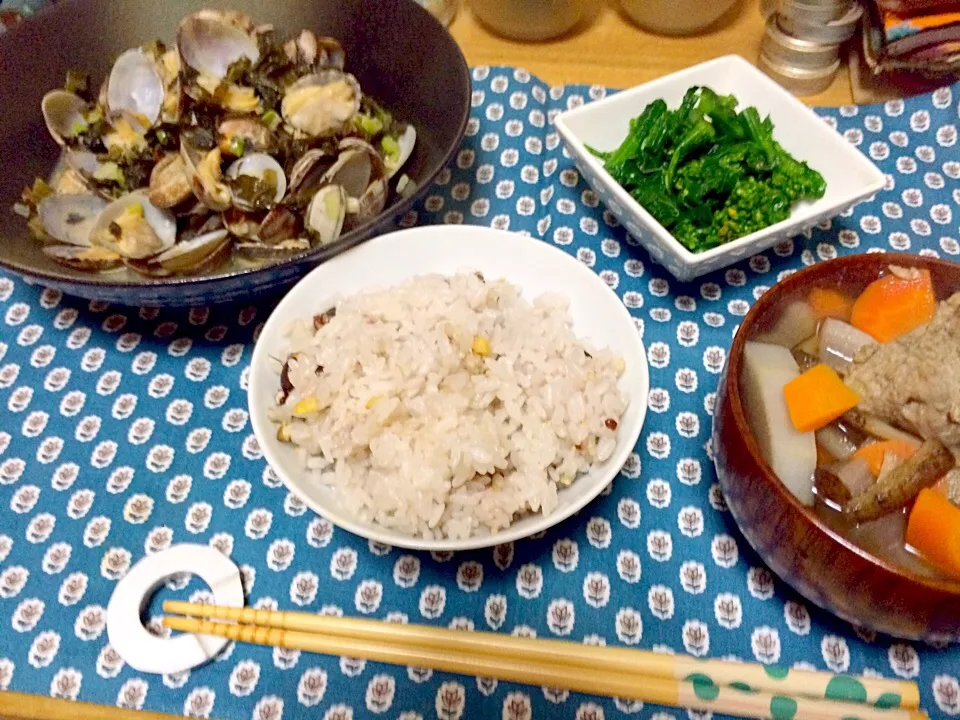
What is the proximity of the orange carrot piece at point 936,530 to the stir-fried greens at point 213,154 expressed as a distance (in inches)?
39.5

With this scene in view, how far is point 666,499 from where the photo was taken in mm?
1169

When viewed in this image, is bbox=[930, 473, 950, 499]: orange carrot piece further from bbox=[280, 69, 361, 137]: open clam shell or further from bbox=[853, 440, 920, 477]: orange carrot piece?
bbox=[280, 69, 361, 137]: open clam shell

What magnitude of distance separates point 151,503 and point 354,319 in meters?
0.47

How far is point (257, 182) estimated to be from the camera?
52.2 inches

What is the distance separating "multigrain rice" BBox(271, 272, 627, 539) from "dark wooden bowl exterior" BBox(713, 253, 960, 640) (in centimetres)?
21

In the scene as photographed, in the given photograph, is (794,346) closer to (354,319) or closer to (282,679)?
(354,319)

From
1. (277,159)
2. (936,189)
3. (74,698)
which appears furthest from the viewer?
(936,189)

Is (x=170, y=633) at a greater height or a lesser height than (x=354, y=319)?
lesser

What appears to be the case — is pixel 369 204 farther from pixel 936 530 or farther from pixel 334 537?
pixel 936 530

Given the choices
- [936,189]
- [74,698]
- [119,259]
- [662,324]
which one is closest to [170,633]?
[74,698]

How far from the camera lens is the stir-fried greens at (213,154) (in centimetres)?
130

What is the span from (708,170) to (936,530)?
0.83 meters

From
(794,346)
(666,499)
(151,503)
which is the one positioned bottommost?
(666,499)

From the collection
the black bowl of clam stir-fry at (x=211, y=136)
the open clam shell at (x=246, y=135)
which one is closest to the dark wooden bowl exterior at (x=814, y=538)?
the black bowl of clam stir-fry at (x=211, y=136)
